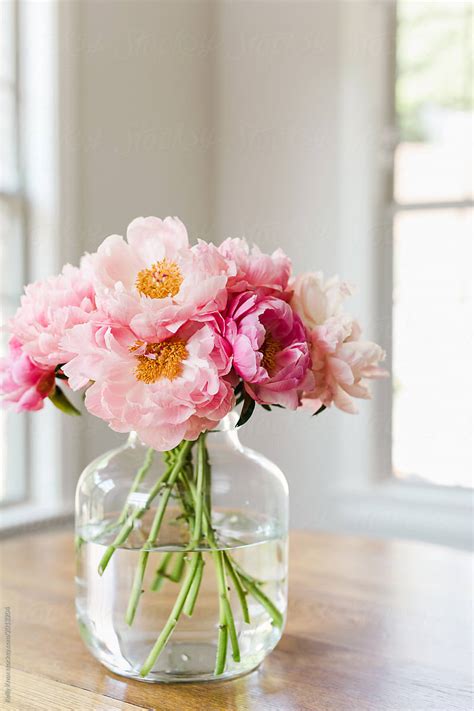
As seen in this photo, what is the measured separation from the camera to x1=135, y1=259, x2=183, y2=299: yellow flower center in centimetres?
70

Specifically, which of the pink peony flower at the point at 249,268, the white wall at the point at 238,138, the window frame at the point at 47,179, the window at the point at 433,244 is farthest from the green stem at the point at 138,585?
the window at the point at 433,244

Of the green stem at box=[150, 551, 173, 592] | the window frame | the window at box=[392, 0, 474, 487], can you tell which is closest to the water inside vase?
the green stem at box=[150, 551, 173, 592]

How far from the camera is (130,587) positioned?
0.78 m

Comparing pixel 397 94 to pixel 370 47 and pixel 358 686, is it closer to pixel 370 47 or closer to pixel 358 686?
pixel 370 47

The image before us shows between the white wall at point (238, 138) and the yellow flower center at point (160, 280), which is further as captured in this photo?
the white wall at point (238, 138)

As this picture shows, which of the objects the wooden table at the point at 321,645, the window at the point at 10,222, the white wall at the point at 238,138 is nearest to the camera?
the wooden table at the point at 321,645

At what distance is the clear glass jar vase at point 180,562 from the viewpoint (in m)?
0.77

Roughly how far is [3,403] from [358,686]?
17.4 inches

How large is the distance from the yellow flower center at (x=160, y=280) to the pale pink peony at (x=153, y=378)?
0.14 ft

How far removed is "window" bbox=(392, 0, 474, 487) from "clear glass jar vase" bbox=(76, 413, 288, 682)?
1926 mm

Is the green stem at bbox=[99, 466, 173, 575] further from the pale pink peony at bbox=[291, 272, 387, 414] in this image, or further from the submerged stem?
the pale pink peony at bbox=[291, 272, 387, 414]

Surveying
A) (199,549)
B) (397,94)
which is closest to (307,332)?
(199,549)

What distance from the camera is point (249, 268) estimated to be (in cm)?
72

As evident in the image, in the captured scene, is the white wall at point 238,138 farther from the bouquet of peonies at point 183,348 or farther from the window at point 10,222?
the bouquet of peonies at point 183,348
